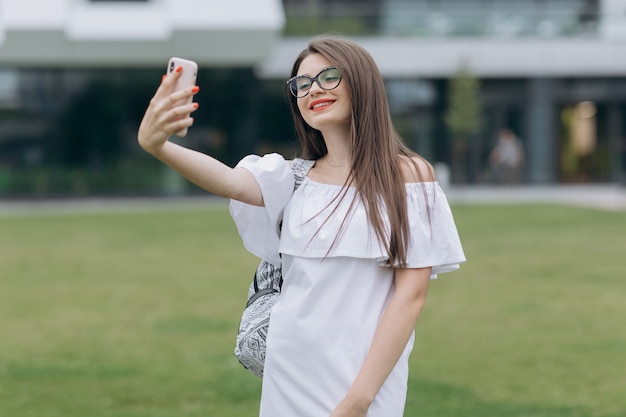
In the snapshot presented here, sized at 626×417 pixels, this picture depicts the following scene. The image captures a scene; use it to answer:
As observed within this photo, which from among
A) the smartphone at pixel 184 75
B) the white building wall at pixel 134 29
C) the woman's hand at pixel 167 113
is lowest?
the woman's hand at pixel 167 113

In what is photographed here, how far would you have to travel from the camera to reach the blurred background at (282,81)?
27781mm

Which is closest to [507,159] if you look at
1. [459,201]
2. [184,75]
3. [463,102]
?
[463,102]

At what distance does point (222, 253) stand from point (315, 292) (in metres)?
12.0

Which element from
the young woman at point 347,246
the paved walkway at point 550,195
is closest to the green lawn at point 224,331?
the young woman at point 347,246

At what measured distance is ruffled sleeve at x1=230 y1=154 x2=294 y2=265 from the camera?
2.62 metres

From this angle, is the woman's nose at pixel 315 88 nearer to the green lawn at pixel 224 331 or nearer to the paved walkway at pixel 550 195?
the green lawn at pixel 224 331

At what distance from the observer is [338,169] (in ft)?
8.78

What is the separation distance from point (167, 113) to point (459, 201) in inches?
955

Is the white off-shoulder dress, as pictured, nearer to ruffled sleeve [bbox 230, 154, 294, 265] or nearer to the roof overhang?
ruffled sleeve [bbox 230, 154, 294, 265]

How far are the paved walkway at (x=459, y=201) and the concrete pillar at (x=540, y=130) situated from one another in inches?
26.0

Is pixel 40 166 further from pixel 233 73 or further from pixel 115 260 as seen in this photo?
pixel 115 260

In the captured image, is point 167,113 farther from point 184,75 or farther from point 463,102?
point 463,102

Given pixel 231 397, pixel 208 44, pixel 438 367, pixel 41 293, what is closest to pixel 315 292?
pixel 231 397

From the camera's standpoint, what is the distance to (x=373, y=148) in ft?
8.55
